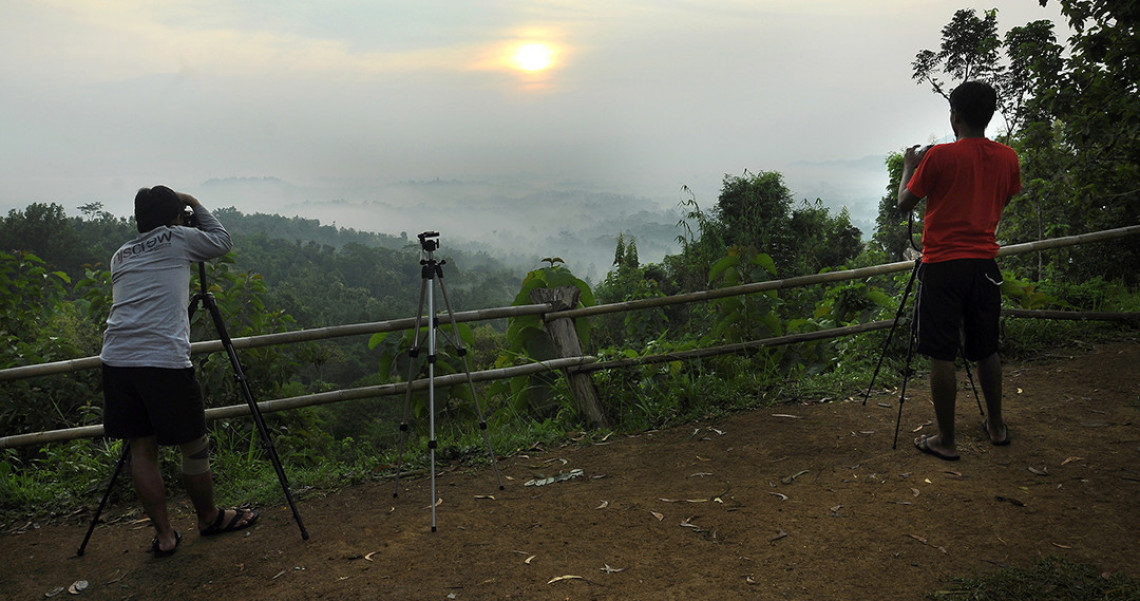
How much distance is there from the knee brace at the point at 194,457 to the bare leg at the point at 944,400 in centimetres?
363

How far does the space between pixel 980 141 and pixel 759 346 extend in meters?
2.20

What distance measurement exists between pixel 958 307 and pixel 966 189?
1.91ft

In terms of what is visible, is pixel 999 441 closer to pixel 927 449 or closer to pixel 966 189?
pixel 927 449

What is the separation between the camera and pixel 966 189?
3.47 meters

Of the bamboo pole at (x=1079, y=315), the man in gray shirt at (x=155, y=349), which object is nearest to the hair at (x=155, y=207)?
the man in gray shirt at (x=155, y=349)

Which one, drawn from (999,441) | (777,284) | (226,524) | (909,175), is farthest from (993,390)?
(226,524)

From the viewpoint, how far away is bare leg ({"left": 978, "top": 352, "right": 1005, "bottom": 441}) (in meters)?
3.69

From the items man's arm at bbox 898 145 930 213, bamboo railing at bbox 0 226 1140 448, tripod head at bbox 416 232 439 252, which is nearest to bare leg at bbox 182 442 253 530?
bamboo railing at bbox 0 226 1140 448

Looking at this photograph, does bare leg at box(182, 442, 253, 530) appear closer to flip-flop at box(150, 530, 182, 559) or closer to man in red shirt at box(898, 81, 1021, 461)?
flip-flop at box(150, 530, 182, 559)

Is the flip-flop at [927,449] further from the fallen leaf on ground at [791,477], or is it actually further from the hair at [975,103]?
the hair at [975,103]

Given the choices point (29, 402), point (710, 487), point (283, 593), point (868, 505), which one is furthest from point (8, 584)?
point (868, 505)

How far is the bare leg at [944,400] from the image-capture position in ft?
11.7

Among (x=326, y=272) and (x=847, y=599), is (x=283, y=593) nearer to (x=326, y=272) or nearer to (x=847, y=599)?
(x=847, y=599)

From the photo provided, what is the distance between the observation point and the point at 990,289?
3.57 meters
